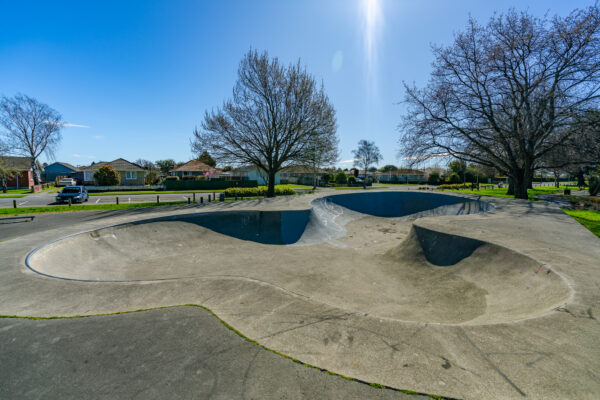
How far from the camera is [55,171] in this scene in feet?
194

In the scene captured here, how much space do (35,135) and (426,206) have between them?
5888 centimetres

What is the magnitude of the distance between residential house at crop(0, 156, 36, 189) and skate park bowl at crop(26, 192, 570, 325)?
48.6 metres

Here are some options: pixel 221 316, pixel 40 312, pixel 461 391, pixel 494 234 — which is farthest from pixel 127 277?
pixel 494 234

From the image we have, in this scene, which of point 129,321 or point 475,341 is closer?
point 475,341

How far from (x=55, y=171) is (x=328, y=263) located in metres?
79.2

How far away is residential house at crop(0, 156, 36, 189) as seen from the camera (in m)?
39.8

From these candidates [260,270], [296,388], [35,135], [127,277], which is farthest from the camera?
[35,135]

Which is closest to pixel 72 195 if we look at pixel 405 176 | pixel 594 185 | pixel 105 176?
pixel 105 176

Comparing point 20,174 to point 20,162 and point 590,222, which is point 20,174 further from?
point 590,222

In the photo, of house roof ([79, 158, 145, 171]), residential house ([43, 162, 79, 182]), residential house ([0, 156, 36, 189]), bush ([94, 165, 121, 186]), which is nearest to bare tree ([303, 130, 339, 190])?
bush ([94, 165, 121, 186])

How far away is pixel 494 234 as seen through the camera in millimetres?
8648

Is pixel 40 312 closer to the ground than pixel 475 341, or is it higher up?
closer to the ground

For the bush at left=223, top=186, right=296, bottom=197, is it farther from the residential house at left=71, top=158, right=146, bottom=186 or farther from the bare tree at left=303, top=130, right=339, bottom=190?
the residential house at left=71, top=158, right=146, bottom=186

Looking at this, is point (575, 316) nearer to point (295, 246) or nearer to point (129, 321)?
point (129, 321)
